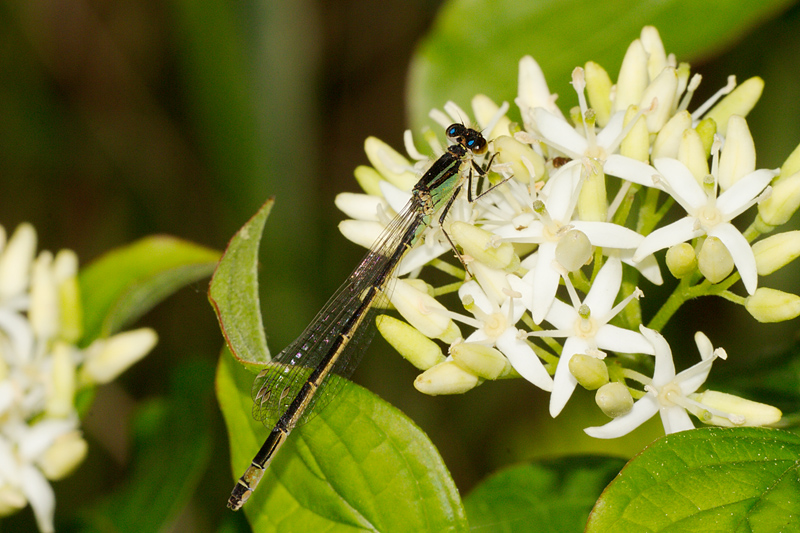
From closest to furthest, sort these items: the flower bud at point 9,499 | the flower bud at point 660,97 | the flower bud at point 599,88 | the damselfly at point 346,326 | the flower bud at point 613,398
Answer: the flower bud at point 613,398 < the damselfly at point 346,326 < the flower bud at point 660,97 < the flower bud at point 599,88 < the flower bud at point 9,499

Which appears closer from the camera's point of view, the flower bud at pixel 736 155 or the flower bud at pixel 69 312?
the flower bud at pixel 736 155

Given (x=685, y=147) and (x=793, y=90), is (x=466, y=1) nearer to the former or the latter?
(x=685, y=147)

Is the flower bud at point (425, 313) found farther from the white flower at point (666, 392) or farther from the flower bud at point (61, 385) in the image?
the flower bud at point (61, 385)

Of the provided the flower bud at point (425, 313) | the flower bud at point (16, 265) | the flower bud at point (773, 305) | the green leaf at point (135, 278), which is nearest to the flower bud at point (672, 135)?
the flower bud at point (773, 305)

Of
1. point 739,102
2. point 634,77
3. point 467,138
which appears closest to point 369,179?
Result: point 467,138

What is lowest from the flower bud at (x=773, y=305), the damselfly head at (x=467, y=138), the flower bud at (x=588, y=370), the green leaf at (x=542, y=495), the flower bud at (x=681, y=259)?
the green leaf at (x=542, y=495)

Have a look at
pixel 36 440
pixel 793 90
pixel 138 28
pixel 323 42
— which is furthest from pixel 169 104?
pixel 793 90
